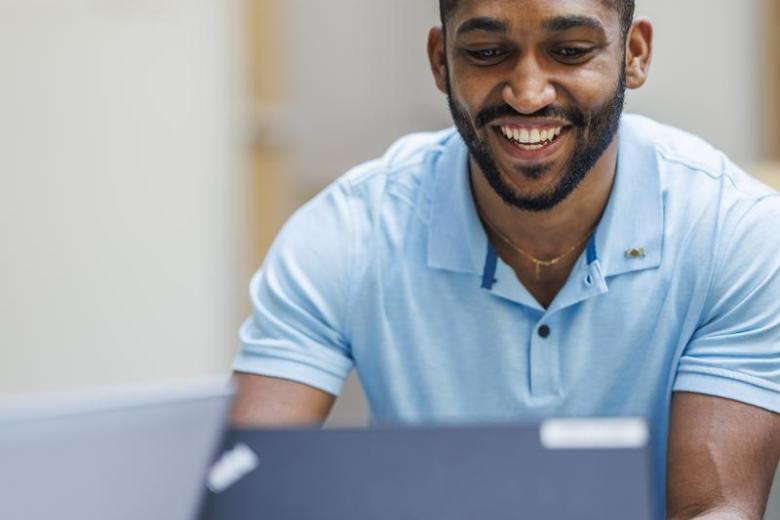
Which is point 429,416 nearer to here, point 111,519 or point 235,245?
point 111,519

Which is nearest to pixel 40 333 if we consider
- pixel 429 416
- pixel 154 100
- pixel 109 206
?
pixel 109 206

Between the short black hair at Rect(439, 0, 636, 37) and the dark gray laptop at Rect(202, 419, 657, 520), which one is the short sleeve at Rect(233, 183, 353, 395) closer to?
the short black hair at Rect(439, 0, 636, 37)

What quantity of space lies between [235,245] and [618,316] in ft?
5.47

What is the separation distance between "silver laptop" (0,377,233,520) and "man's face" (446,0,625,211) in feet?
2.04

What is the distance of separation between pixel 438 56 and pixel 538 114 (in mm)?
205

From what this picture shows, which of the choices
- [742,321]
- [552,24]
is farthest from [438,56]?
[742,321]

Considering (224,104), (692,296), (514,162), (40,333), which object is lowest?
(40,333)

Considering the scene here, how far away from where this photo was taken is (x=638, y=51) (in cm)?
155

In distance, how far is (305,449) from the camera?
0.92m

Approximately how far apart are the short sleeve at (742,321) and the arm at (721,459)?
2 cm

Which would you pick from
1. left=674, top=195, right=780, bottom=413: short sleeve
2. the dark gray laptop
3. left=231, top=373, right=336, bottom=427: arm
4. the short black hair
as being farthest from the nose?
the dark gray laptop

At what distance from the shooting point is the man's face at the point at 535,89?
1.39m

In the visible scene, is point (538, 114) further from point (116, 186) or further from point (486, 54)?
point (116, 186)

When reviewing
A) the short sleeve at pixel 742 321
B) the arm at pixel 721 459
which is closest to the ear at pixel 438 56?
the short sleeve at pixel 742 321
